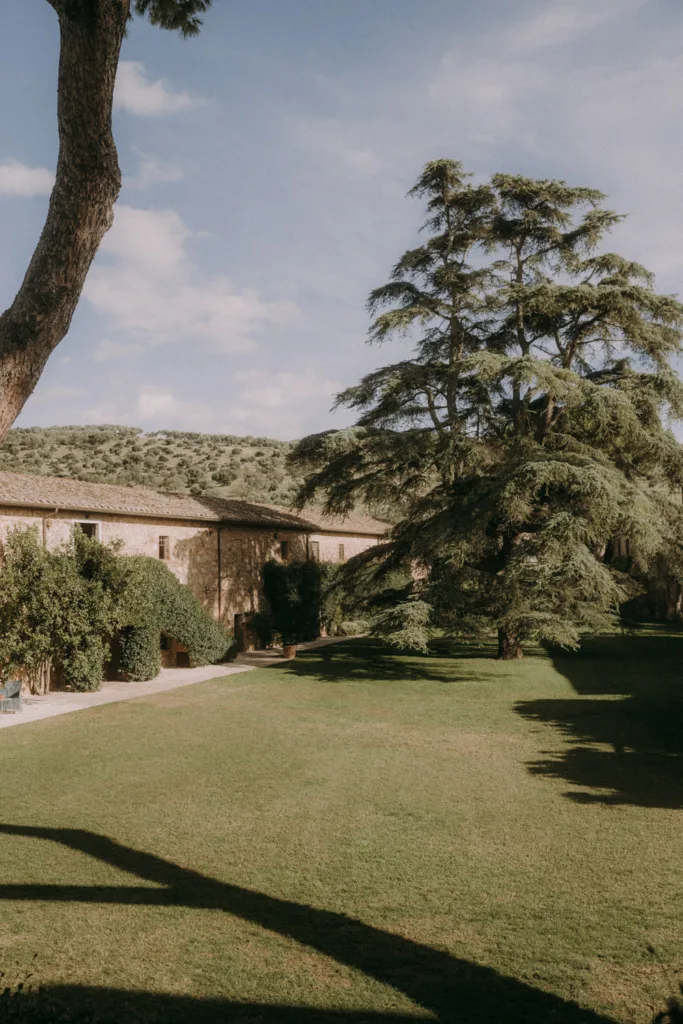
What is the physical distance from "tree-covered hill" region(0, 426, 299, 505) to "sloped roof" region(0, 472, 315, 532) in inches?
676

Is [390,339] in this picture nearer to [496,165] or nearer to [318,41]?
[496,165]

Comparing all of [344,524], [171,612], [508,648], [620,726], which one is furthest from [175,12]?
[344,524]

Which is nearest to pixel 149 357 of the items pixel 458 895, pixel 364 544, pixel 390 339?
pixel 390 339

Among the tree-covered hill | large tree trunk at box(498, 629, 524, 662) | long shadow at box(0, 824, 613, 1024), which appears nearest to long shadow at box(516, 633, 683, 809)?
large tree trunk at box(498, 629, 524, 662)

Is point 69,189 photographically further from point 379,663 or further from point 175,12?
point 379,663

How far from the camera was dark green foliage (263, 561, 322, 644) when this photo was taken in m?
28.0

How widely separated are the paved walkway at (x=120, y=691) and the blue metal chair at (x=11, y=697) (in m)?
0.24

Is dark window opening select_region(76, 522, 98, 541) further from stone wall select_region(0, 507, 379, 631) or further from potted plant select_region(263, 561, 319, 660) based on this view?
potted plant select_region(263, 561, 319, 660)

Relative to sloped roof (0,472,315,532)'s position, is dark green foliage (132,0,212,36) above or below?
above

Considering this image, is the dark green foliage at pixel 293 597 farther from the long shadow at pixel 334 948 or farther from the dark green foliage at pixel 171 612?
the long shadow at pixel 334 948

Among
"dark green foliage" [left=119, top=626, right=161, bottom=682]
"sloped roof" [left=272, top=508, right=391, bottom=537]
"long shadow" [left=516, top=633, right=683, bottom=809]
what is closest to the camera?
"long shadow" [left=516, top=633, right=683, bottom=809]

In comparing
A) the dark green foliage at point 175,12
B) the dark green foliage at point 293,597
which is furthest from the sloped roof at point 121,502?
the dark green foliage at point 175,12

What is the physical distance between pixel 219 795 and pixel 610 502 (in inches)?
497

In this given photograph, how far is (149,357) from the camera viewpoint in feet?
62.1
